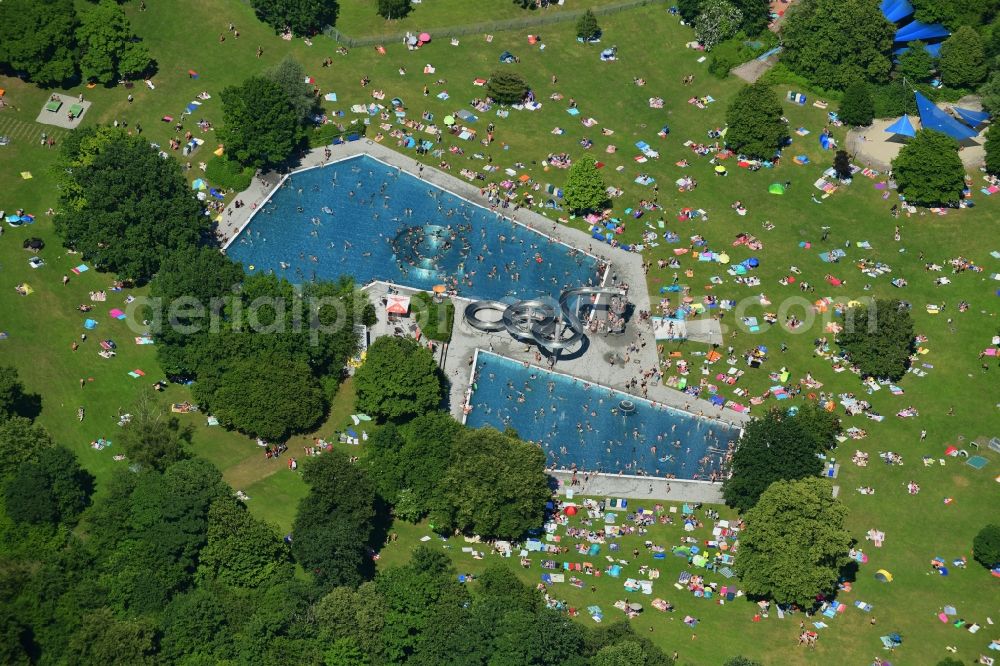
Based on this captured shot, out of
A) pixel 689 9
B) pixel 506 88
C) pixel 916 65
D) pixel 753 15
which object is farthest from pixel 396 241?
pixel 916 65

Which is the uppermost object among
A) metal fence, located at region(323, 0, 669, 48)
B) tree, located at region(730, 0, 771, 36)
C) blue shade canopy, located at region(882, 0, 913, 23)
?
blue shade canopy, located at region(882, 0, 913, 23)

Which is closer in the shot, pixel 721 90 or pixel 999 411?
pixel 999 411

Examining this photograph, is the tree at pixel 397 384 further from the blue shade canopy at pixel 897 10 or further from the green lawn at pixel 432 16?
the blue shade canopy at pixel 897 10

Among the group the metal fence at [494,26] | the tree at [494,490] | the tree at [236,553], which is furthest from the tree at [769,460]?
the metal fence at [494,26]

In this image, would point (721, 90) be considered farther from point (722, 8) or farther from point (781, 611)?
point (781, 611)

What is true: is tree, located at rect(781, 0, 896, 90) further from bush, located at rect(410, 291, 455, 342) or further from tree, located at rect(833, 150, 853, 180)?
bush, located at rect(410, 291, 455, 342)

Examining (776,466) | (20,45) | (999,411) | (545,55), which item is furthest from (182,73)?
(999,411)

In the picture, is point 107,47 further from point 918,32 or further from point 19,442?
point 918,32

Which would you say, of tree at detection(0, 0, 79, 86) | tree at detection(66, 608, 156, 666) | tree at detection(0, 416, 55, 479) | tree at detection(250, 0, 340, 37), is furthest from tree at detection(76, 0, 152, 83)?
tree at detection(66, 608, 156, 666)
